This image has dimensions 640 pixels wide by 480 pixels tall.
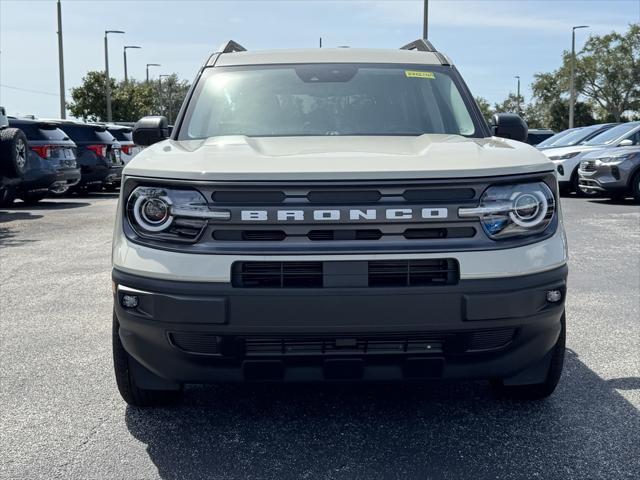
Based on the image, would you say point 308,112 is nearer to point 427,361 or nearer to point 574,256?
point 427,361

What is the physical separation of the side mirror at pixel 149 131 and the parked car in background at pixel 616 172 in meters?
12.4

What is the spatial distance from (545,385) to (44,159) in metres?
12.6

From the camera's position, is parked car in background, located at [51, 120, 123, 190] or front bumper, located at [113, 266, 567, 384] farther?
parked car in background, located at [51, 120, 123, 190]

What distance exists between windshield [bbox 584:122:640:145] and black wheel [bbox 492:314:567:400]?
14.2m

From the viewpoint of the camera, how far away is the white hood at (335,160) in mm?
3090

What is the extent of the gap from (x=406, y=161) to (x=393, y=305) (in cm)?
60

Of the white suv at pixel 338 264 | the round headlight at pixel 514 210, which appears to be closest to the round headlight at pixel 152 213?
the white suv at pixel 338 264

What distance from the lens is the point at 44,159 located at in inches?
579

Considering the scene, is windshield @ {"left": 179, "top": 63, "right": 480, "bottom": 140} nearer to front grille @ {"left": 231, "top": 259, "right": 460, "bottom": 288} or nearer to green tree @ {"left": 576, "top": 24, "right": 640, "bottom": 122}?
front grille @ {"left": 231, "top": 259, "right": 460, "bottom": 288}

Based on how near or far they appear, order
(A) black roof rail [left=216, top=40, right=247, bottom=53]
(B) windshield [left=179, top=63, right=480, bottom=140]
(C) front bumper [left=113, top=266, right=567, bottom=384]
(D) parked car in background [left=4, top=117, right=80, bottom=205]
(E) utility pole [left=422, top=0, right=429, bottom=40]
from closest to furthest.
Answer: (C) front bumper [left=113, top=266, right=567, bottom=384] → (B) windshield [left=179, top=63, right=480, bottom=140] → (A) black roof rail [left=216, top=40, right=247, bottom=53] → (D) parked car in background [left=4, top=117, right=80, bottom=205] → (E) utility pole [left=422, top=0, right=429, bottom=40]

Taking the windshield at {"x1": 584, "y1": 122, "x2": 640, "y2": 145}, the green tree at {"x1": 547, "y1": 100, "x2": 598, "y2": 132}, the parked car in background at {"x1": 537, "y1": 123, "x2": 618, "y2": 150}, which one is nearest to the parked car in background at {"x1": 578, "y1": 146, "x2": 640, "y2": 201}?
the windshield at {"x1": 584, "y1": 122, "x2": 640, "y2": 145}

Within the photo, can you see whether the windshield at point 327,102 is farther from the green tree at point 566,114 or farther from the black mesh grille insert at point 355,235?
the green tree at point 566,114

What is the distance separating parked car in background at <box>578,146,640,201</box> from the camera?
607 inches

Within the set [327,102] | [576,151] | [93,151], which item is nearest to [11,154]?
[93,151]
